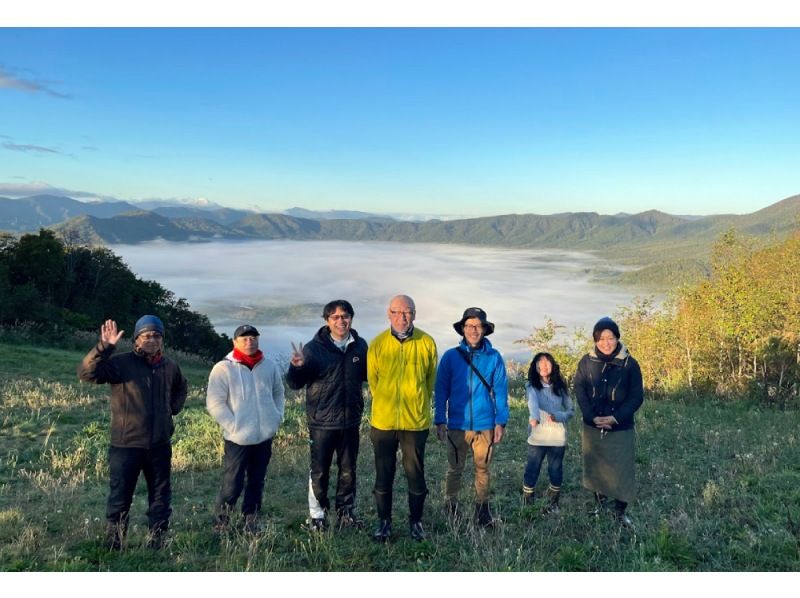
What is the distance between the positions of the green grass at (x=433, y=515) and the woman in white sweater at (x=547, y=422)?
1.06ft

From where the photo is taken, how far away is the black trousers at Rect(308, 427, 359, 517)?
5.44 meters

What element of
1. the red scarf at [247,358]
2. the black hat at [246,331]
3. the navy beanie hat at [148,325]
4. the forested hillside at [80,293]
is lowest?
the forested hillside at [80,293]

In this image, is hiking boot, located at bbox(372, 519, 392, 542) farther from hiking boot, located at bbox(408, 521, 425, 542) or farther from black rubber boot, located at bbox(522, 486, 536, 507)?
black rubber boot, located at bbox(522, 486, 536, 507)

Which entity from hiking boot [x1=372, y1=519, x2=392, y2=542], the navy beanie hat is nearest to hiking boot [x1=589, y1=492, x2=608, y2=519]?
hiking boot [x1=372, y1=519, x2=392, y2=542]

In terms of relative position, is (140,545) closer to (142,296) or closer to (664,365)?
(664,365)

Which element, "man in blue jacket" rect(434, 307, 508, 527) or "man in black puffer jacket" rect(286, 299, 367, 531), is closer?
"man in black puffer jacket" rect(286, 299, 367, 531)

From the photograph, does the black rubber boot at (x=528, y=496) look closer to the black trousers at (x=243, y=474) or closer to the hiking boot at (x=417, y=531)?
the hiking boot at (x=417, y=531)

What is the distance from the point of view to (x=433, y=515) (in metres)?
5.95

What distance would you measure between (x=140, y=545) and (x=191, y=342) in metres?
51.8

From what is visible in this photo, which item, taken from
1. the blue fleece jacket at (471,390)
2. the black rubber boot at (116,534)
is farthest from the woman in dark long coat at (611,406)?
the black rubber boot at (116,534)

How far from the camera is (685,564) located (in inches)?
188

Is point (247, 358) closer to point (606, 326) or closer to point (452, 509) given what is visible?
point (452, 509)

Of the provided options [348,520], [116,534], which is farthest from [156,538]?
[348,520]

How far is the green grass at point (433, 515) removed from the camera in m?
4.74
